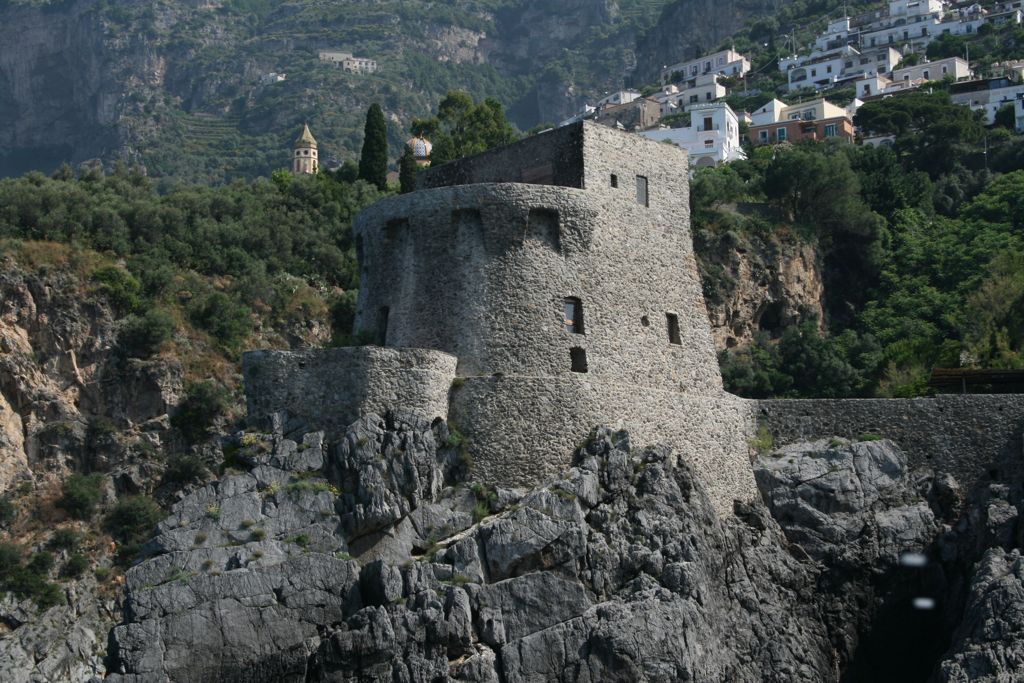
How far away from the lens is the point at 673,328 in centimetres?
4897

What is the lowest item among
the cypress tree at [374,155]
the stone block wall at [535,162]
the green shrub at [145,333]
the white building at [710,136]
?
the green shrub at [145,333]

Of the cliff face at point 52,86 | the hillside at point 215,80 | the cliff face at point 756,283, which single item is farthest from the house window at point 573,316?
the cliff face at point 52,86

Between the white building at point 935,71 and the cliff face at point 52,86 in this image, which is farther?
the cliff face at point 52,86

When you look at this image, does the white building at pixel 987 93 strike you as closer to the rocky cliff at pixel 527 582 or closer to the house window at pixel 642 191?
the house window at pixel 642 191

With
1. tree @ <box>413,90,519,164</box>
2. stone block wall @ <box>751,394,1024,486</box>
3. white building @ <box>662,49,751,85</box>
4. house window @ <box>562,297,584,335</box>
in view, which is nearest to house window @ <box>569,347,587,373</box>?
house window @ <box>562,297,584,335</box>

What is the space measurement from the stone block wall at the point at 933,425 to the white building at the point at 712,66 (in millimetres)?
92182

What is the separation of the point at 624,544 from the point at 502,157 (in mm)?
13644

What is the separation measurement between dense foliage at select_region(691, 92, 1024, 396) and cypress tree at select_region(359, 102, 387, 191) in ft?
48.8

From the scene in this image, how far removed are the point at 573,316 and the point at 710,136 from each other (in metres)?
58.6

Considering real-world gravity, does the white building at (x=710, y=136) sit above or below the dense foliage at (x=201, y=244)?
above

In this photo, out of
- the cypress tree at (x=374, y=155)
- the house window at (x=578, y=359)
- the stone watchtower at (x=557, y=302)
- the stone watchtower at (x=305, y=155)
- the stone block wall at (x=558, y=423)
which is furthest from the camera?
the stone watchtower at (x=305, y=155)

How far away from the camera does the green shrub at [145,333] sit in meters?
61.4

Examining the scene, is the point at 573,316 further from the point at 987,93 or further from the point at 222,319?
the point at 987,93

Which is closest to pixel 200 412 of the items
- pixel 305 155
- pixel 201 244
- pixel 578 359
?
pixel 201 244
